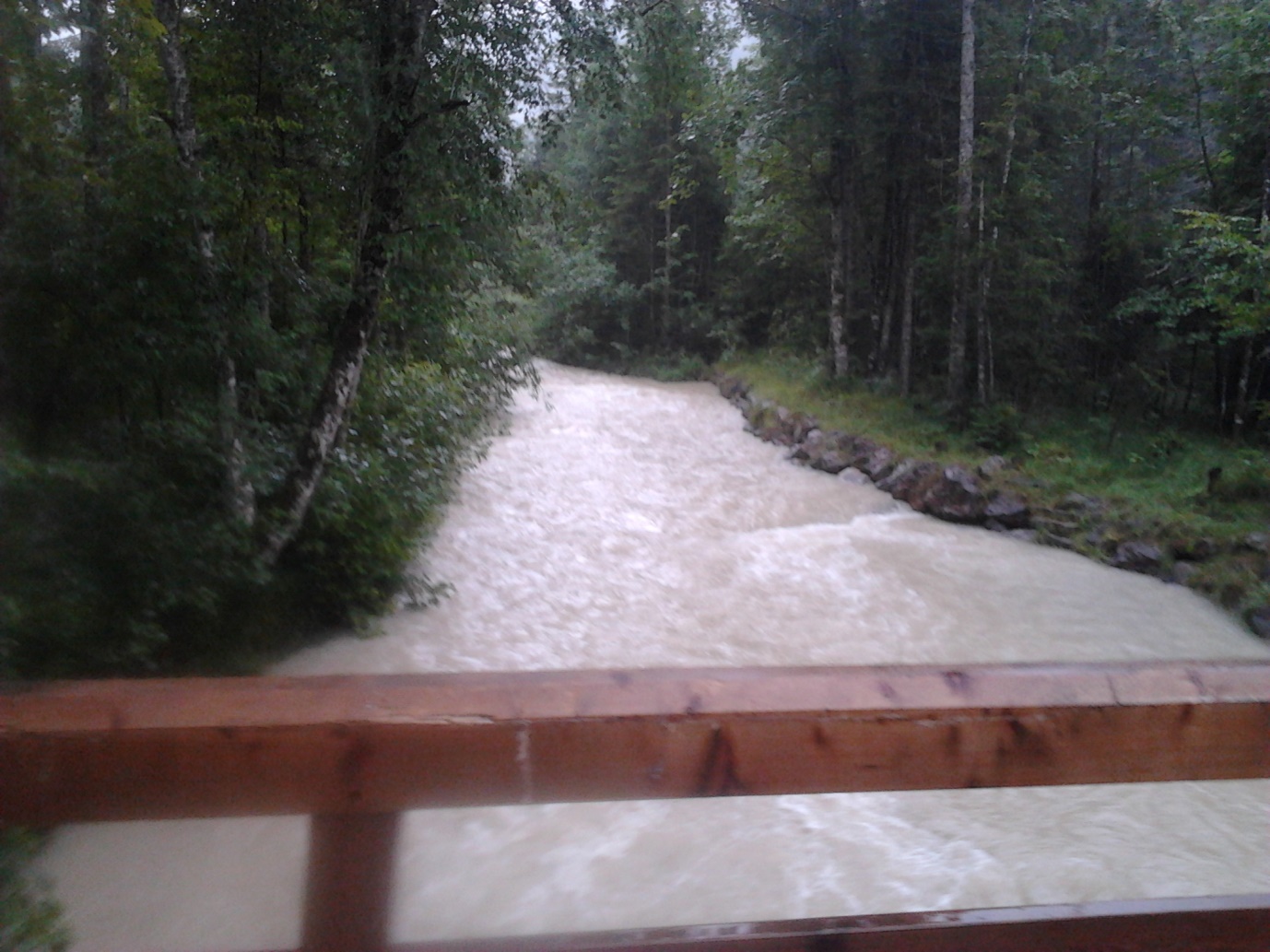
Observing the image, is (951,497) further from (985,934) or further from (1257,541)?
(985,934)

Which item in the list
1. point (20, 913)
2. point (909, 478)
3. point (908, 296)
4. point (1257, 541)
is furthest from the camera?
point (908, 296)

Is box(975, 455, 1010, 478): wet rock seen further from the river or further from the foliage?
the foliage

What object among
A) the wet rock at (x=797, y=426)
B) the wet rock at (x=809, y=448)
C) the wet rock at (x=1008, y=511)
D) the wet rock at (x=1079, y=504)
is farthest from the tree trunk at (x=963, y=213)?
the wet rock at (x=1079, y=504)

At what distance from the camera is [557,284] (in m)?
25.4

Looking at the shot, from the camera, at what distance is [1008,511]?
36.3ft

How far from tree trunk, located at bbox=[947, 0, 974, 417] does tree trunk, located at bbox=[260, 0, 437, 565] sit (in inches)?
377

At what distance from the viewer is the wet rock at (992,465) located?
1193cm

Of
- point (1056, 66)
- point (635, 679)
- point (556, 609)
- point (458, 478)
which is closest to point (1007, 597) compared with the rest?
point (556, 609)

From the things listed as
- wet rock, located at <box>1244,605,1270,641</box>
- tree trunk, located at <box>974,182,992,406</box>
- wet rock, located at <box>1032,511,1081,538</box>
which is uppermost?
tree trunk, located at <box>974,182,992,406</box>

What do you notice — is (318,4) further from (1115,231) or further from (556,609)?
(1115,231)

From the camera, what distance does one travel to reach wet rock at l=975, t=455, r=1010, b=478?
1193 cm

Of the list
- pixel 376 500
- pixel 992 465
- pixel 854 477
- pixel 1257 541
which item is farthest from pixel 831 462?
pixel 376 500

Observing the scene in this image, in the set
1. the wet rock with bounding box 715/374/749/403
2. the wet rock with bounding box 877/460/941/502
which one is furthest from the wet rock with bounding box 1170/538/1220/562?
the wet rock with bounding box 715/374/749/403

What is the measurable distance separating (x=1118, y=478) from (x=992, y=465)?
56.7 inches
